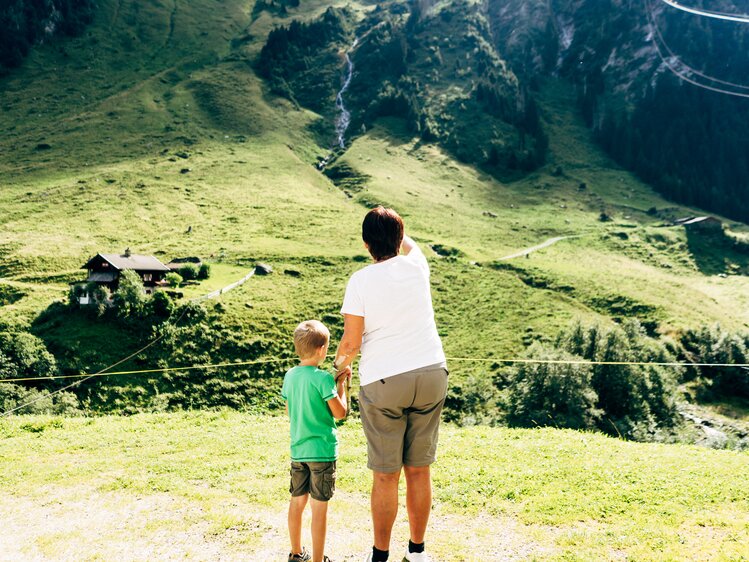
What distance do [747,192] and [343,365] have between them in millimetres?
198768

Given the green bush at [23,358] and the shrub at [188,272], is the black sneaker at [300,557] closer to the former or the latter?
the green bush at [23,358]

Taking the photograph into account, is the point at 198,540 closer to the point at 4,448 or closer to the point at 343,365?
the point at 343,365

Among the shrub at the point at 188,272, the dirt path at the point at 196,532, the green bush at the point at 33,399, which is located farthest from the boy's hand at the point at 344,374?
the shrub at the point at 188,272

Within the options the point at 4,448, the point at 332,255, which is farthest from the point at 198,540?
the point at 332,255

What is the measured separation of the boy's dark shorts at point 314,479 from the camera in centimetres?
568

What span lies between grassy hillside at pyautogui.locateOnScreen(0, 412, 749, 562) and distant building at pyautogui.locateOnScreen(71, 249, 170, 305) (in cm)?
4399

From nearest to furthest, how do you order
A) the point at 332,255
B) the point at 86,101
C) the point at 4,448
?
the point at 4,448, the point at 332,255, the point at 86,101

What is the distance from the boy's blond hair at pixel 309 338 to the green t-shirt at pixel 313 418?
0.23 m

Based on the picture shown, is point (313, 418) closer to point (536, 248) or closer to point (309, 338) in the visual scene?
point (309, 338)

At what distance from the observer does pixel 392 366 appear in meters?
5.19

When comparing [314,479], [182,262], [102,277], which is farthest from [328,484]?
[182,262]

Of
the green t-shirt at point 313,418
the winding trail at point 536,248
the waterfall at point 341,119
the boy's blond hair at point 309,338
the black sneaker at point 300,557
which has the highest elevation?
the waterfall at point 341,119

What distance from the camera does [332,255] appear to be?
250 ft

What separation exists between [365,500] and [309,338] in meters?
3.72
